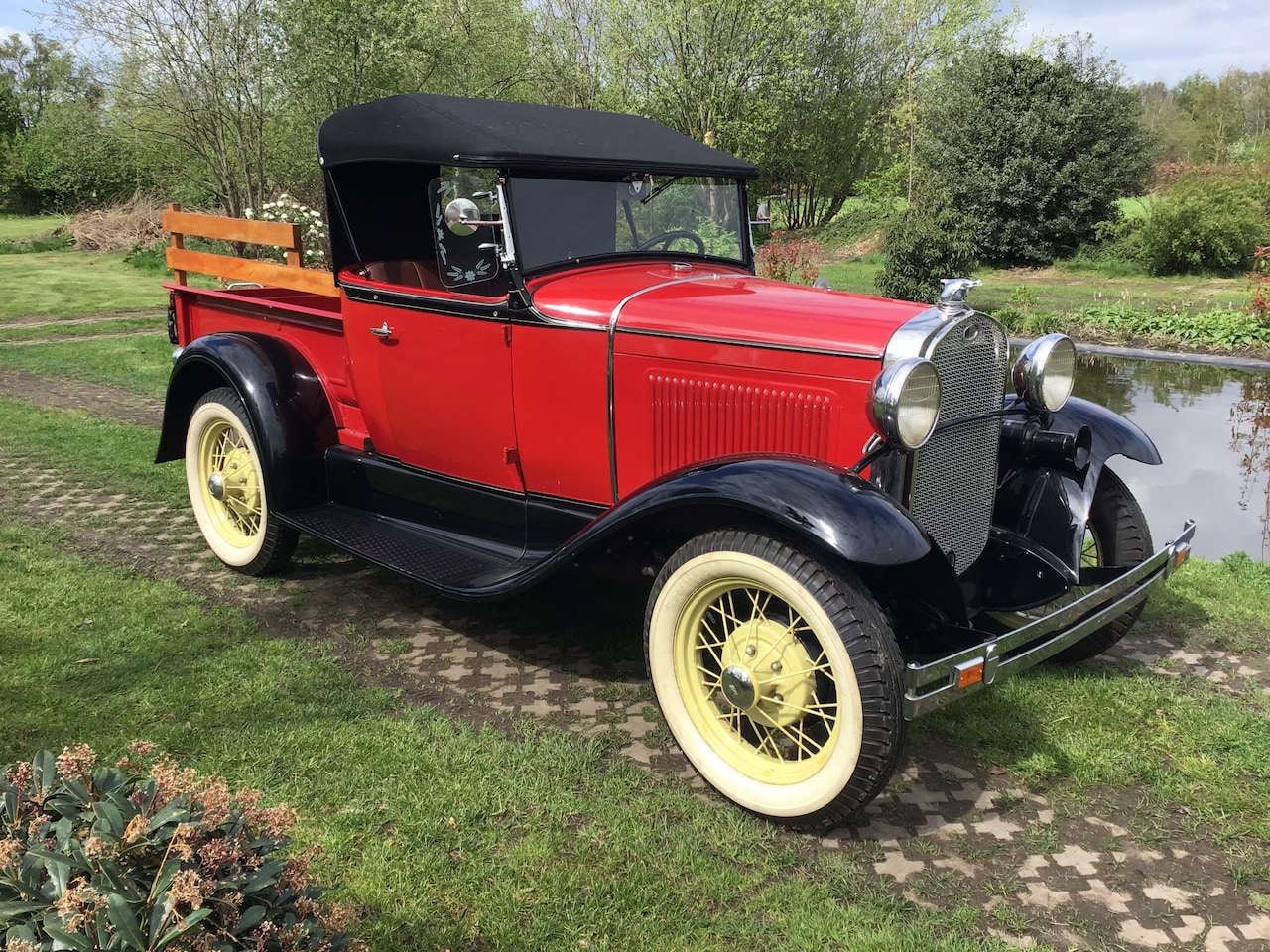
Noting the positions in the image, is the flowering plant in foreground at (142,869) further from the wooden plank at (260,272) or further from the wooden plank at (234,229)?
the wooden plank at (234,229)

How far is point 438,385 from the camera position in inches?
159

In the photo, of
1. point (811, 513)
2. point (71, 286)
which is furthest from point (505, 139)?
point (71, 286)

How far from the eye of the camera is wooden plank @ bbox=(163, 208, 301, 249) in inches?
187

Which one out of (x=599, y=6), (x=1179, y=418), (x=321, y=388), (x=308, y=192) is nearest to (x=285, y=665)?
(x=321, y=388)

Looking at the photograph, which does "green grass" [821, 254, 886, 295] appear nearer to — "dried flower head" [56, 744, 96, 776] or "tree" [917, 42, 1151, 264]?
"tree" [917, 42, 1151, 264]

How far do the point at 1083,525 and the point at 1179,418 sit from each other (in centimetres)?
575

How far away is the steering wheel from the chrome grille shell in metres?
1.31

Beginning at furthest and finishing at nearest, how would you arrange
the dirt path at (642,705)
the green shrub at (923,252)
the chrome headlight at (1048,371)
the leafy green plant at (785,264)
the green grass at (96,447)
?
the green shrub at (923,252)
the leafy green plant at (785,264)
the green grass at (96,447)
the chrome headlight at (1048,371)
the dirt path at (642,705)

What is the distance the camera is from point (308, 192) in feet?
65.1

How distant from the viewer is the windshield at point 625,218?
370 cm

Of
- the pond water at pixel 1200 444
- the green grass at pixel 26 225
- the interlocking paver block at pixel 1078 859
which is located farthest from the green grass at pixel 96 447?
the green grass at pixel 26 225

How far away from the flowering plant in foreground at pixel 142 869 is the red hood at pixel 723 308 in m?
2.12

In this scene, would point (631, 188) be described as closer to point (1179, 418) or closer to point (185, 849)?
point (185, 849)

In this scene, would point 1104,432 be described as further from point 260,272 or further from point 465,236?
point 260,272
